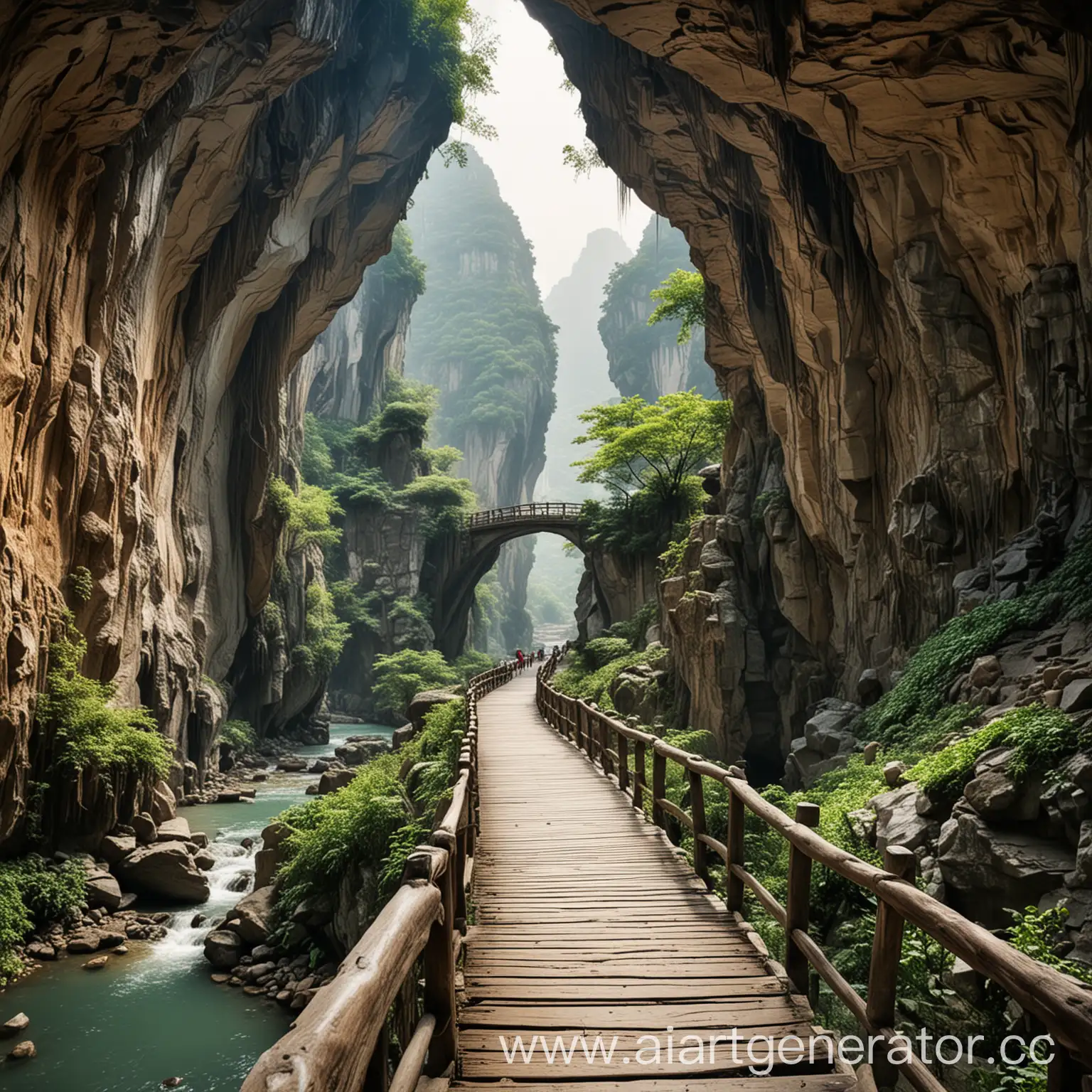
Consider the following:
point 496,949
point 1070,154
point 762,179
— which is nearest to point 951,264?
point 1070,154

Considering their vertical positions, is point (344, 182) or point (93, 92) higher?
point (344, 182)

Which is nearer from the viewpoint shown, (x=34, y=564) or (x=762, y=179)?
(x=34, y=564)

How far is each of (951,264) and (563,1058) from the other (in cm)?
1096

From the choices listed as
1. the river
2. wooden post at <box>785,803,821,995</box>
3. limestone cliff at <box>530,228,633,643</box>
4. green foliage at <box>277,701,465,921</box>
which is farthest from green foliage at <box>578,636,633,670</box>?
limestone cliff at <box>530,228,633,643</box>

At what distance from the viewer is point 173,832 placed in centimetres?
1370

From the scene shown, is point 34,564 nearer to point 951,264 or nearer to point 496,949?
point 496,949

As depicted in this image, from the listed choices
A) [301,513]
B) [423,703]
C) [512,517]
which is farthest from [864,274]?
[512,517]

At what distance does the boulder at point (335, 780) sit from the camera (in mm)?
16816

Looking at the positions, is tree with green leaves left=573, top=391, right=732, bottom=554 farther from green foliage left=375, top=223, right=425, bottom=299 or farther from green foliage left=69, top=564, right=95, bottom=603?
green foliage left=375, top=223, right=425, bottom=299

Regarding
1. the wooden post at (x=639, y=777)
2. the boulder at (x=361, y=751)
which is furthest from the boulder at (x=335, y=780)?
the wooden post at (x=639, y=777)

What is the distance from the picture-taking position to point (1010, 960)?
208cm

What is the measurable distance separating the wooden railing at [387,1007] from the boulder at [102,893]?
363 inches

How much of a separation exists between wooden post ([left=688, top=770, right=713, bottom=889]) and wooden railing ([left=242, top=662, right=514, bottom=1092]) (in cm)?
221

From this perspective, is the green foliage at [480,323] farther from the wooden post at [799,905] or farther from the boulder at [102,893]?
the wooden post at [799,905]
